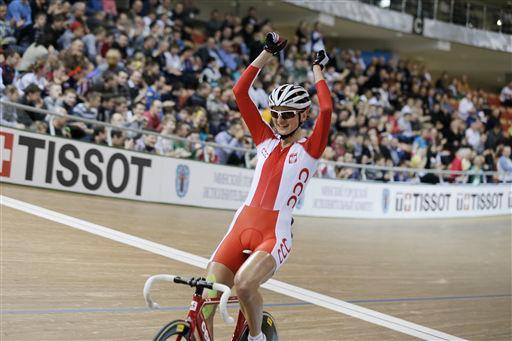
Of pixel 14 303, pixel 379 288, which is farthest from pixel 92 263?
pixel 379 288

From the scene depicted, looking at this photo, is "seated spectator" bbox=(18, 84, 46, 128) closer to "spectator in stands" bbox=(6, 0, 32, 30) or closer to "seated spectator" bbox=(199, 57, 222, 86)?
"spectator in stands" bbox=(6, 0, 32, 30)

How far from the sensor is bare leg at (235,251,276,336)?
3.39 m

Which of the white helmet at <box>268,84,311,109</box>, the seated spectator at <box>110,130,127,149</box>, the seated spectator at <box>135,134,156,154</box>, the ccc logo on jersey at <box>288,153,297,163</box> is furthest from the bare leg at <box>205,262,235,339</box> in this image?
the seated spectator at <box>135,134,156,154</box>

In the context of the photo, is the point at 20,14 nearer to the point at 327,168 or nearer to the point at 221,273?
the point at 327,168

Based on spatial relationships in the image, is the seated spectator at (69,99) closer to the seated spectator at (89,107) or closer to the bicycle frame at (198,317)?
the seated spectator at (89,107)

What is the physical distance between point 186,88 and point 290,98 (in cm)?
928

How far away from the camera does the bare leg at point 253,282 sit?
11.1ft

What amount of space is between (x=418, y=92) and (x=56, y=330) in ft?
55.7

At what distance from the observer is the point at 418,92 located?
791 inches

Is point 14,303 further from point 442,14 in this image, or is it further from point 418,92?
point 442,14

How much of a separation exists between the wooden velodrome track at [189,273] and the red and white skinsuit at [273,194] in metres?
1.20

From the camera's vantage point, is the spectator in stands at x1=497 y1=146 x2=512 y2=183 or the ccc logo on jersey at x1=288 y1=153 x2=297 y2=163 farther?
the spectator in stands at x1=497 y1=146 x2=512 y2=183

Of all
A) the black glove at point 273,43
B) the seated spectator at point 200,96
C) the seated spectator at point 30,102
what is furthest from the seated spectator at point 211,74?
the black glove at point 273,43

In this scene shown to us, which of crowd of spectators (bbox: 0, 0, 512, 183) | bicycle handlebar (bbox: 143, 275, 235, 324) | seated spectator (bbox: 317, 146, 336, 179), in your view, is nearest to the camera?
bicycle handlebar (bbox: 143, 275, 235, 324)
